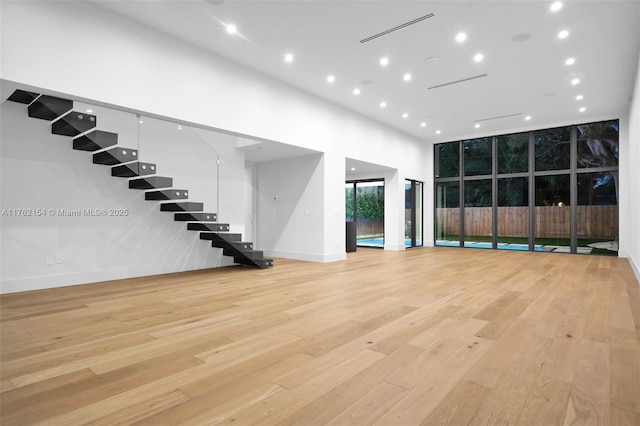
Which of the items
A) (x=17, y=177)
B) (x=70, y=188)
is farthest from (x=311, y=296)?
(x=17, y=177)

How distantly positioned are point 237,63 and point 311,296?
4325 millimetres

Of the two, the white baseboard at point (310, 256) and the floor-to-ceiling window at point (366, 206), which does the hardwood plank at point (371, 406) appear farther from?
the floor-to-ceiling window at point (366, 206)

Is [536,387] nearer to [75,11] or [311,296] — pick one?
[311,296]

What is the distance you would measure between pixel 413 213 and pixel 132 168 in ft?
29.4

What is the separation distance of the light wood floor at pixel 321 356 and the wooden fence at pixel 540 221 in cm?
603

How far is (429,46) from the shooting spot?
218 inches

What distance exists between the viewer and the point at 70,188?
5.11m

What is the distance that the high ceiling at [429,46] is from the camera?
457cm

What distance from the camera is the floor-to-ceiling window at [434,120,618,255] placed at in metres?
9.40

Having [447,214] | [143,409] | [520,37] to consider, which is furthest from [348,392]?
[447,214]

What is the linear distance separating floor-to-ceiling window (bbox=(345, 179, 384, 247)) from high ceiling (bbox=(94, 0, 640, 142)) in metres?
3.62

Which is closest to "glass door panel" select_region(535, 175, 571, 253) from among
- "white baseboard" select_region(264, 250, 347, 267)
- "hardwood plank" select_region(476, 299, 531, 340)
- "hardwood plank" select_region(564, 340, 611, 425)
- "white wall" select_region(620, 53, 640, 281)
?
"white wall" select_region(620, 53, 640, 281)

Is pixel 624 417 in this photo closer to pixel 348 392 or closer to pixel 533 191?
pixel 348 392

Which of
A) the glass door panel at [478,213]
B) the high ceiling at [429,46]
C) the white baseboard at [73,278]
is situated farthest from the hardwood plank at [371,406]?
the glass door panel at [478,213]
